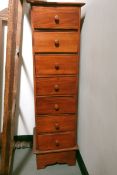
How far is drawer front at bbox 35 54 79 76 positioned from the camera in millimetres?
1591

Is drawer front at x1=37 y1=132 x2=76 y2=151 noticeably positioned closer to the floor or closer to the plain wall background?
the plain wall background

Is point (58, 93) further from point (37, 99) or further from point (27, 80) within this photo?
point (27, 80)

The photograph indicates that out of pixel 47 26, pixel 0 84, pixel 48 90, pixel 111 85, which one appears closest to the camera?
pixel 111 85

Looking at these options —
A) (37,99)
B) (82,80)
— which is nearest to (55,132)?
(37,99)

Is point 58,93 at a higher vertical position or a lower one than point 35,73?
lower

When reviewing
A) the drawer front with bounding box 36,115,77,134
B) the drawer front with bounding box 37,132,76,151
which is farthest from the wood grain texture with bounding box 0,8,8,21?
the drawer front with bounding box 37,132,76,151

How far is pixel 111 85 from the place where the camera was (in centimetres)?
108

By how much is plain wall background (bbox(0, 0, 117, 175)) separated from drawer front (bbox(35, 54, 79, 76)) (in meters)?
0.09

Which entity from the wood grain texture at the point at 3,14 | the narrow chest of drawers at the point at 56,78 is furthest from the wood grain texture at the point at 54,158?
the wood grain texture at the point at 3,14

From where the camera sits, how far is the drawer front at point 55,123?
5.65ft

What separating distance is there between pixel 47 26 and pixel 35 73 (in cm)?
37

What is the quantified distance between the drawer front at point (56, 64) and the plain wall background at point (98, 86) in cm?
9

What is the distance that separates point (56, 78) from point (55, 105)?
228 millimetres

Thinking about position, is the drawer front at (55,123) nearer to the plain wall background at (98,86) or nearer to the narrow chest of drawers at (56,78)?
the narrow chest of drawers at (56,78)
